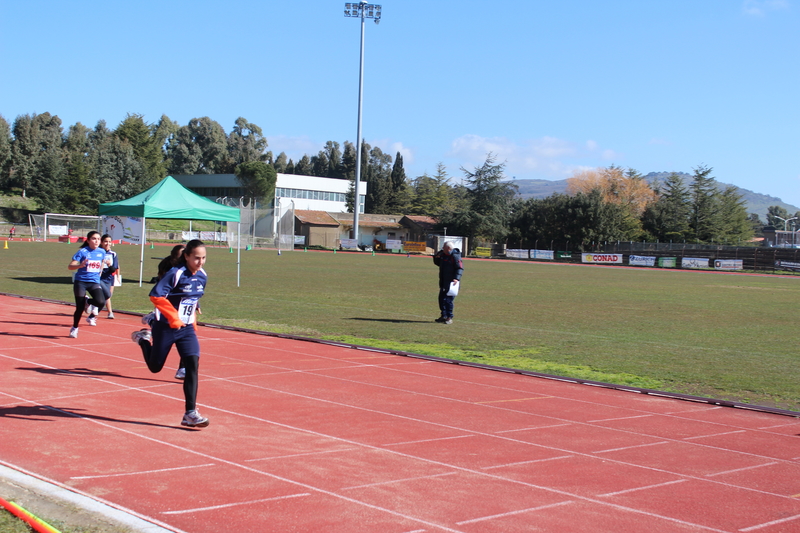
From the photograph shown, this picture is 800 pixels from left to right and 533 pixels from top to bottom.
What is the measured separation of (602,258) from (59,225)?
53797 millimetres

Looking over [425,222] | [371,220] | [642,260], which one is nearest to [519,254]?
[642,260]

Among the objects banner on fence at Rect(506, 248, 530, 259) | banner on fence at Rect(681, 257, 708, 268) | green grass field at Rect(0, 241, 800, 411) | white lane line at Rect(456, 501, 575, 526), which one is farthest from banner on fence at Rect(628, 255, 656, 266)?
white lane line at Rect(456, 501, 575, 526)

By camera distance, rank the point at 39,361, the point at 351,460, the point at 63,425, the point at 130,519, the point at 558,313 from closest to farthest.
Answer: the point at 130,519, the point at 351,460, the point at 63,425, the point at 39,361, the point at 558,313

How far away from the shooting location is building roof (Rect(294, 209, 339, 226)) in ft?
292

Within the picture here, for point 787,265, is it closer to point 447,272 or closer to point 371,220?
point 447,272

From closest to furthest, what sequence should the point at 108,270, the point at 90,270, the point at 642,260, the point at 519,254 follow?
1. the point at 90,270
2. the point at 108,270
3. the point at 642,260
4. the point at 519,254

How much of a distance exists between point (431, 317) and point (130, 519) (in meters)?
13.4

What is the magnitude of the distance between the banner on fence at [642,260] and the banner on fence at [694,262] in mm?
2584

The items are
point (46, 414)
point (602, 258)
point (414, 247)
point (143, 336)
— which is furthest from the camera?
point (414, 247)

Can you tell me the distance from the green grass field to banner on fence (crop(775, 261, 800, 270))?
29.0m

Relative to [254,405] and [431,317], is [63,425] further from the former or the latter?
[431,317]

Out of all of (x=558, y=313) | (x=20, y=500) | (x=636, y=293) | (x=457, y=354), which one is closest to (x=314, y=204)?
(x=636, y=293)

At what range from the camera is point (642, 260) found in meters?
64.8

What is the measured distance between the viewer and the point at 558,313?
63.1ft
